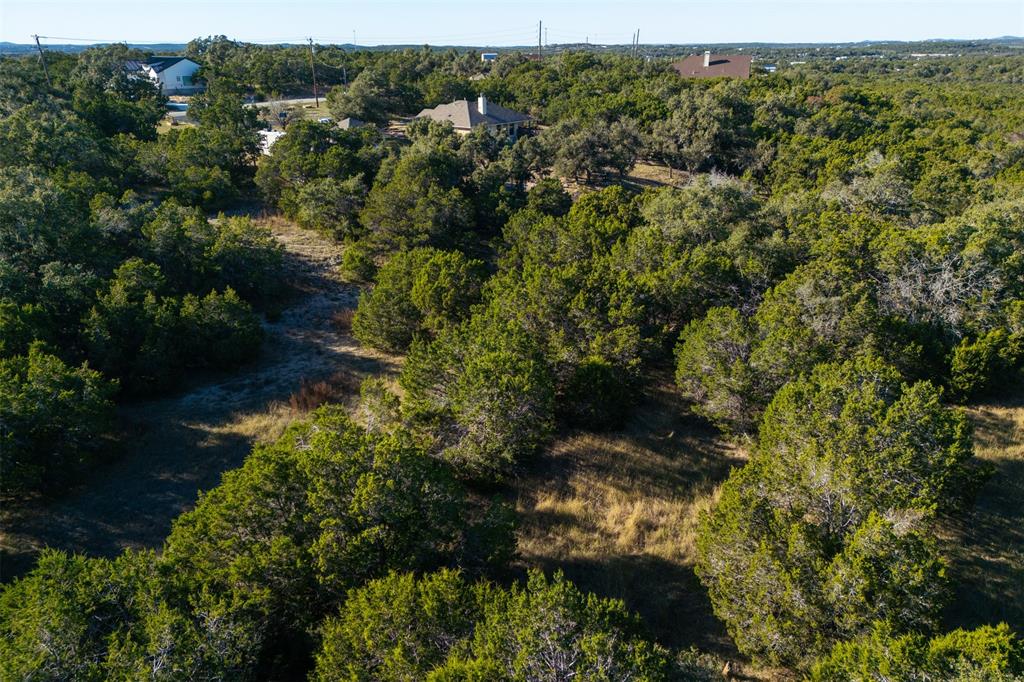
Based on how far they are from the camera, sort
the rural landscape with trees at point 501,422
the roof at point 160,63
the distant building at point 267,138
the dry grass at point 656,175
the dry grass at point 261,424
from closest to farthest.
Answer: the rural landscape with trees at point 501,422
the dry grass at point 261,424
the distant building at point 267,138
the dry grass at point 656,175
the roof at point 160,63

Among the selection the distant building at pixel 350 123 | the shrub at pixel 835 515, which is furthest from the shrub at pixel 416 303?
the distant building at pixel 350 123

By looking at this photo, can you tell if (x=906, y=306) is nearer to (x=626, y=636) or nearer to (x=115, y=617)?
(x=626, y=636)

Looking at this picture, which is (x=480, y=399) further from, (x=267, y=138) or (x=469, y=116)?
(x=469, y=116)

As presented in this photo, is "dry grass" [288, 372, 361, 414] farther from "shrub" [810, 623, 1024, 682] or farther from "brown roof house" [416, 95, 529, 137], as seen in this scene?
"brown roof house" [416, 95, 529, 137]

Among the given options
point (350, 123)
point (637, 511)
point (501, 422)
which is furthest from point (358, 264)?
point (350, 123)

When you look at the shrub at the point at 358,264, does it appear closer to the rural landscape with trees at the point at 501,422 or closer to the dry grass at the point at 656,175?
the rural landscape with trees at the point at 501,422

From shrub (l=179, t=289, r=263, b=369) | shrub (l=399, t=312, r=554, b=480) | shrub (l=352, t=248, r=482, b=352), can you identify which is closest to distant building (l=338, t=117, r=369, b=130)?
shrub (l=352, t=248, r=482, b=352)

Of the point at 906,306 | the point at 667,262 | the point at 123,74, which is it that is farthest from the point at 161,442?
the point at 123,74

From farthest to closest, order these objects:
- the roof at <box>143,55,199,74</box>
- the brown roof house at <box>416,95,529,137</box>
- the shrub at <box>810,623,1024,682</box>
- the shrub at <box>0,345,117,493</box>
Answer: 1. the roof at <box>143,55,199,74</box>
2. the brown roof house at <box>416,95,529,137</box>
3. the shrub at <box>0,345,117,493</box>
4. the shrub at <box>810,623,1024,682</box>

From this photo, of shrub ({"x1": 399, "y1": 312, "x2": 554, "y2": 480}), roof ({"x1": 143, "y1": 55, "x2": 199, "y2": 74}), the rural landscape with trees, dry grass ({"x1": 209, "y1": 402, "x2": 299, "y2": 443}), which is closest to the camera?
the rural landscape with trees
